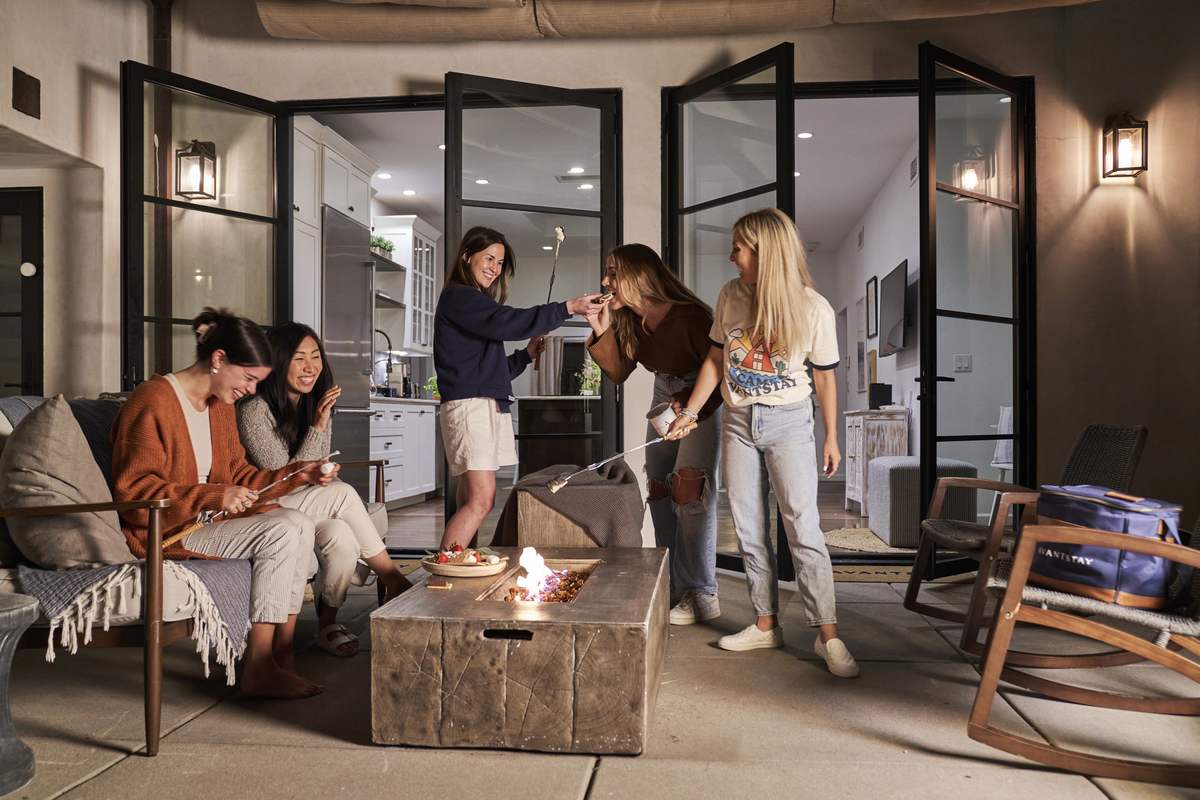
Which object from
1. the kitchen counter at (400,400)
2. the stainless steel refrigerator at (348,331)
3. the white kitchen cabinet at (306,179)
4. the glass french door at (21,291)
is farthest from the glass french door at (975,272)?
the glass french door at (21,291)

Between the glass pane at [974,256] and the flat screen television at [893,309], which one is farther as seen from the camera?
the flat screen television at [893,309]

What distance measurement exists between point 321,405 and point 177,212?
6.70ft

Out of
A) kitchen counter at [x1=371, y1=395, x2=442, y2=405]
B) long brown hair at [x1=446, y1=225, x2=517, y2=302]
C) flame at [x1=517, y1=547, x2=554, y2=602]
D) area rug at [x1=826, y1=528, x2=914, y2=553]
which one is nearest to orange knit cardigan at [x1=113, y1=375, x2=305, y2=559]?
flame at [x1=517, y1=547, x2=554, y2=602]

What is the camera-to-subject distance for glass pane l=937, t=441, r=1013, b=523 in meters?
4.20

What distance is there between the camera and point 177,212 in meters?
4.45

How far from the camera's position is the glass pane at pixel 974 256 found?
4234mm

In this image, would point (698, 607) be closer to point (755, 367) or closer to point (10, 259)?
point (755, 367)

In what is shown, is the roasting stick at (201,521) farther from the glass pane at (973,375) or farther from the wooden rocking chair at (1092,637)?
the glass pane at (973,375)

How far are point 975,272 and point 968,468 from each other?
0.93 m

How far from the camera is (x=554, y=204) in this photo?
4.56 metres

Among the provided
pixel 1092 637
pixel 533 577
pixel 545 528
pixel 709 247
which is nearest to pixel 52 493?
pixel 533 577

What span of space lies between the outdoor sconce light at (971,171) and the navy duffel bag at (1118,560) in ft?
7.89

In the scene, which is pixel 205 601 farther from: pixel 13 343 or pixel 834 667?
pixel 13 343

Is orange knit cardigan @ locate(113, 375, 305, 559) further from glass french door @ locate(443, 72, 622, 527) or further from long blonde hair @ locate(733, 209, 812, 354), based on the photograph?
glass french door @ locate(443, 72, 622, 527)
